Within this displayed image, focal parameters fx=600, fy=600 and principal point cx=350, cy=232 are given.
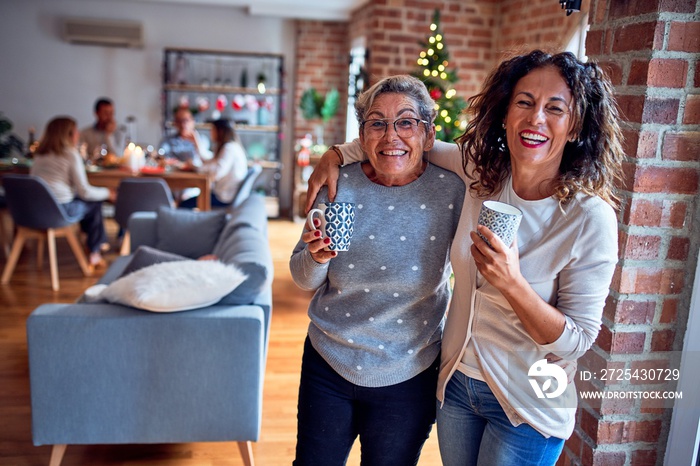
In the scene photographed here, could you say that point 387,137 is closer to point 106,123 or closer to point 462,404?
point 462,404

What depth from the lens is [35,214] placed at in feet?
14.7

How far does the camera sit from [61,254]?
18.1ft

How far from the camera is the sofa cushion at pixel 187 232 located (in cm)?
367

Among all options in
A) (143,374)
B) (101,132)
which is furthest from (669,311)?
(101,132)

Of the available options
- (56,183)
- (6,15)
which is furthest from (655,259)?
(6,15)

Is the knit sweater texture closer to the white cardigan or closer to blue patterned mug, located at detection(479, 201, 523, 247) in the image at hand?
the white cardigan

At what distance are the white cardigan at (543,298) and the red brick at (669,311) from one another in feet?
1.64

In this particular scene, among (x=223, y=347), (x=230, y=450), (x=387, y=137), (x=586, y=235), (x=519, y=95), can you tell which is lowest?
(x=230, y=450)

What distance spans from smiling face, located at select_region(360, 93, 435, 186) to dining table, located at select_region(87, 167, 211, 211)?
387cm

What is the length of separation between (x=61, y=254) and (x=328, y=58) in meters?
3.86

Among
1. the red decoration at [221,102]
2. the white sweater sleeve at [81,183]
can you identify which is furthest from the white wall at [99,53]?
the white sweater sleeve at [81,183]

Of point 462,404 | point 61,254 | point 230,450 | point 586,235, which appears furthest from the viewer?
point 61,254

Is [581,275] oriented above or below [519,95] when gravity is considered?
below

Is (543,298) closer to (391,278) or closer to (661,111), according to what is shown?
(391,278)
